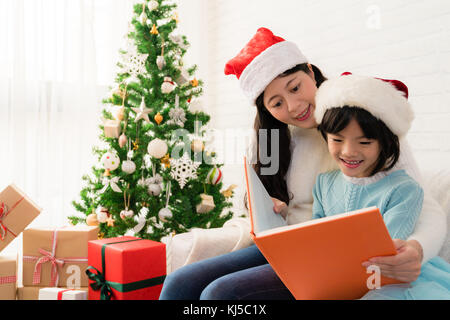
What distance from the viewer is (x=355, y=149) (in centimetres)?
93

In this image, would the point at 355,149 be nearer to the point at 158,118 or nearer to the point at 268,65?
the point at 268,65

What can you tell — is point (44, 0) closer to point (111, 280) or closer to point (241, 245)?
point (111, 280)

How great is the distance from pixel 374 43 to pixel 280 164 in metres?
0.90

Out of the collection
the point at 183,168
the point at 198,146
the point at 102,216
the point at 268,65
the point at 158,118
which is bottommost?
the point at 102,216

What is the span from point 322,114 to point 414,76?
0.88 metres

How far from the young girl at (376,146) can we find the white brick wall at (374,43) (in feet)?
2.39

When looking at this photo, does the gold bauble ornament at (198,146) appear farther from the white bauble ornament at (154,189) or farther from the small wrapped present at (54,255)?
the small wrapped present at (54,255)

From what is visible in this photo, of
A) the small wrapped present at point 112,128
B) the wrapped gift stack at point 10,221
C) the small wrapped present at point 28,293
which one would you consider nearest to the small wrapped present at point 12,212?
the wrapped gift stack at point 10,221

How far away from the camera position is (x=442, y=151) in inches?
62.0

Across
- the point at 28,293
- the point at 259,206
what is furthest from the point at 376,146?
the point at 28,293

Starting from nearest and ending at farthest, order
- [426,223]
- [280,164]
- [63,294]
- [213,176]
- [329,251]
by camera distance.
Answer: [329,251], [426,223], [280,164], [63,294], [213,176]

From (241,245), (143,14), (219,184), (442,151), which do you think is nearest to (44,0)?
(143,14)
